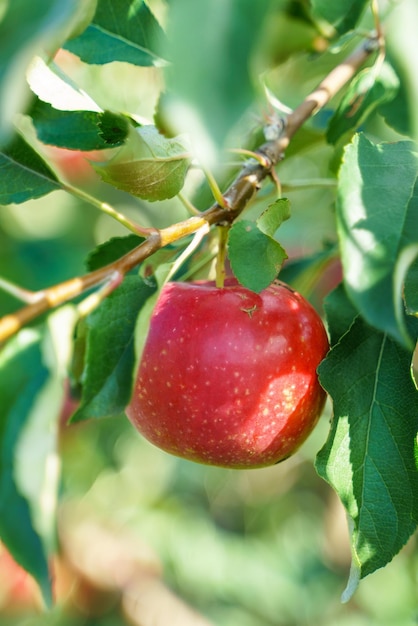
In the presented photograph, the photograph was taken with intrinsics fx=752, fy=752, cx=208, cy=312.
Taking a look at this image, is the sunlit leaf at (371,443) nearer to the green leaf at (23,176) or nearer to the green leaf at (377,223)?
the green leaf at (377,223)

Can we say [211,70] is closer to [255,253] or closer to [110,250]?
[255,253]

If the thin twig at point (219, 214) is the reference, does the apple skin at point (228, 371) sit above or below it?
below

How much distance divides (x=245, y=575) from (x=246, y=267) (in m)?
1.93

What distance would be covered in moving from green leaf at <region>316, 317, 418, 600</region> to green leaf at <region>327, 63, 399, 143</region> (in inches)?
11.6

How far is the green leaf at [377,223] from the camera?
0.46m

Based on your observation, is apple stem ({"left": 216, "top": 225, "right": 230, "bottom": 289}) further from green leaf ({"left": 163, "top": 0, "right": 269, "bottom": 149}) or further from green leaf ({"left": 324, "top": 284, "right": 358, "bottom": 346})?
green leaf ({"left": 163, "top": 0, "right": 269, "bottom": 149})

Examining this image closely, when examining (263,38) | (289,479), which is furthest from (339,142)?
(289,479)

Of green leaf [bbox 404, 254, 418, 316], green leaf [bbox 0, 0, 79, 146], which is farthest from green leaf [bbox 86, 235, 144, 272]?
green leaf [bbox 0, 0, 79, 146]

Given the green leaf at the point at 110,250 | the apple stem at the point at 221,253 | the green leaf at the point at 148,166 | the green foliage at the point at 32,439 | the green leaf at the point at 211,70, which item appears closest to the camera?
the green leaf at the point at 211,70

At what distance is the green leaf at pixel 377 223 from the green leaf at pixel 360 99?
284mm

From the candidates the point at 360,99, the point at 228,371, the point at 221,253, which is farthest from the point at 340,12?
the point at 228,371

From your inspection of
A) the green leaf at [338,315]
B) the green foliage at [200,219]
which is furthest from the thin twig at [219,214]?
the green leaf at [338,315]

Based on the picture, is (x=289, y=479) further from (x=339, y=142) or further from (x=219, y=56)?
(x=219, y=56)

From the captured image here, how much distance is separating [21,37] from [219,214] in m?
0.38
